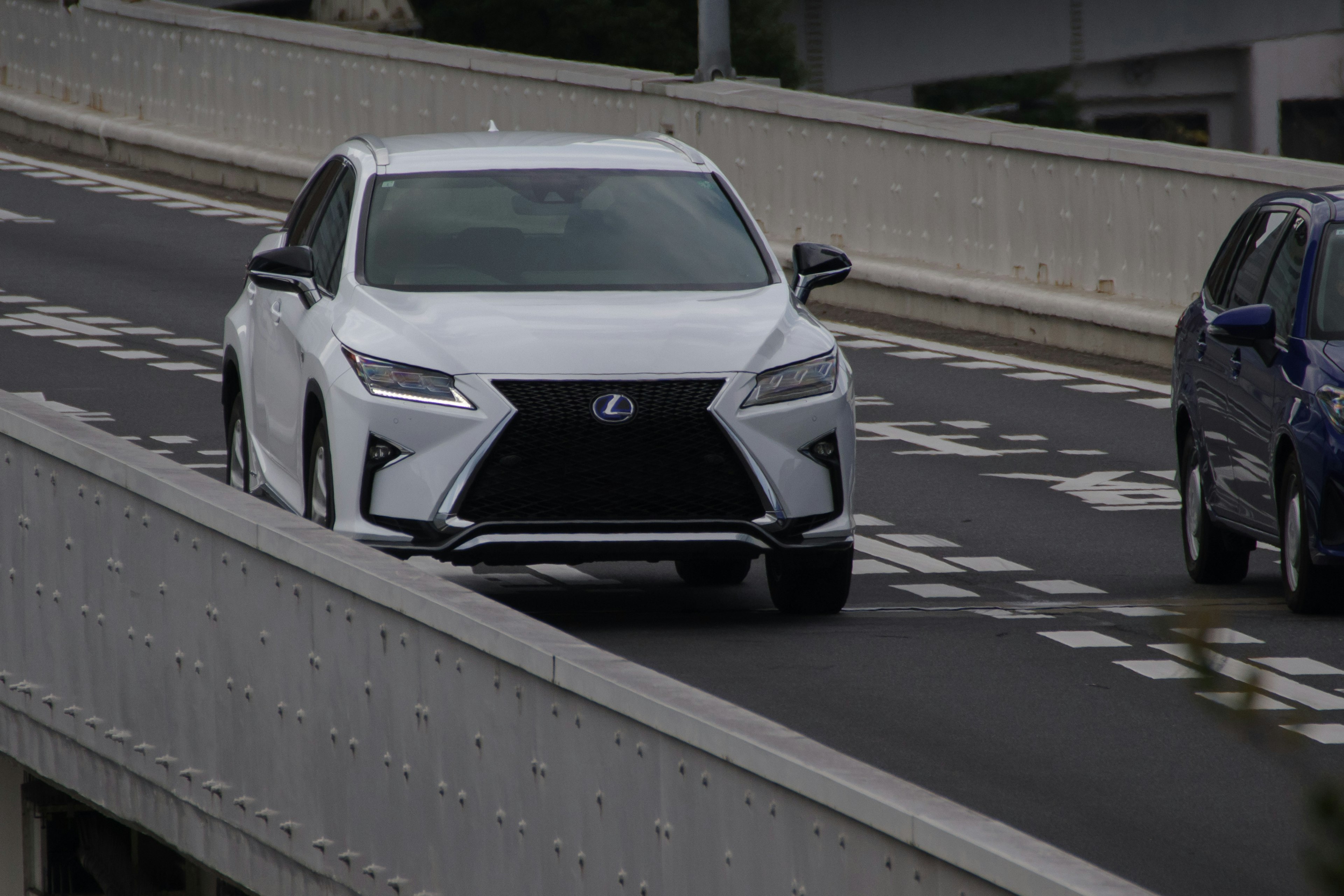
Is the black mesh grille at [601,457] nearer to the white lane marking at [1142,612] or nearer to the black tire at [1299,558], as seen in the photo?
the white lane marking at [1142,612]

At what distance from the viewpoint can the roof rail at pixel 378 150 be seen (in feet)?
37.2

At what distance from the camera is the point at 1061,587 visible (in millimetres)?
12203

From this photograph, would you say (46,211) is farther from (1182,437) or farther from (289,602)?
(289,602)

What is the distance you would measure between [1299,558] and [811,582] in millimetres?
1902

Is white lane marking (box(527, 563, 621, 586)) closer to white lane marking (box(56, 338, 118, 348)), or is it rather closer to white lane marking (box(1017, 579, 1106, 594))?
white lane marking (box(1017, 579, 1106, 594))

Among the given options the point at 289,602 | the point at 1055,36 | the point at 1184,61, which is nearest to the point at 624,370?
the point at 289,602

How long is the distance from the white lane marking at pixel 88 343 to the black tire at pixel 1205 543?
10860 mm

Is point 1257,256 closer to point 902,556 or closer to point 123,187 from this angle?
point 902,556

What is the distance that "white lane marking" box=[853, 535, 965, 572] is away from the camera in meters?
12.7

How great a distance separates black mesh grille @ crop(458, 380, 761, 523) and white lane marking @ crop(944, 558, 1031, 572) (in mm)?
2934

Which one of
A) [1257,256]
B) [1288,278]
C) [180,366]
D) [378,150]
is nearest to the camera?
[378,150]

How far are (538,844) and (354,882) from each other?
1.31 metres

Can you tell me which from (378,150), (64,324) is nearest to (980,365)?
(64,324)

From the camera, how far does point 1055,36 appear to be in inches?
2280
